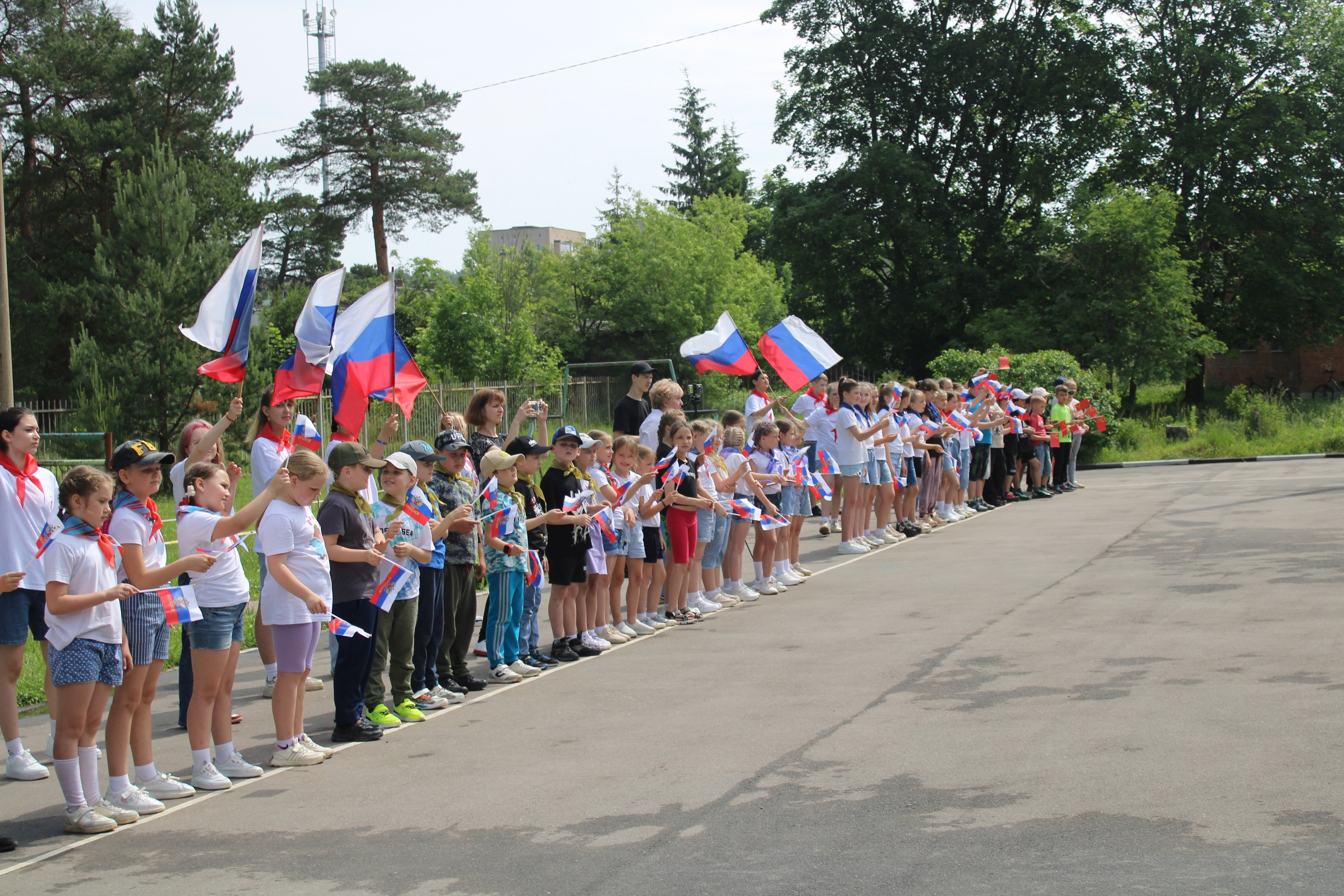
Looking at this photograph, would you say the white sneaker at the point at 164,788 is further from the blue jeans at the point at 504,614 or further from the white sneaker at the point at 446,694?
the blue jeans at the point at 504,614

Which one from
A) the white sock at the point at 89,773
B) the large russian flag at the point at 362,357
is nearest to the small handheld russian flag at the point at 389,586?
the white sock at the point at 89,773

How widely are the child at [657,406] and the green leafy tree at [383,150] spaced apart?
118ft

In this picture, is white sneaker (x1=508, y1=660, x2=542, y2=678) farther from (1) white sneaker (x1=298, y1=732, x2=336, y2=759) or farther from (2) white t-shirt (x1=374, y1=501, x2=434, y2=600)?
(1) white sneaker (x1=298, y1=732, x2=336, y2=759)

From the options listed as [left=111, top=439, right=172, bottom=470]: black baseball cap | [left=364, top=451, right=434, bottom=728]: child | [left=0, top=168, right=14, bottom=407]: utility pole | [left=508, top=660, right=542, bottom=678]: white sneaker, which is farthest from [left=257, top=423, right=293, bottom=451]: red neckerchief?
[left=0, top=168, right=14, bottom=407]: utility pole

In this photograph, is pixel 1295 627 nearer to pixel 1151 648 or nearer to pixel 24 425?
Answer: pixel 1151 648

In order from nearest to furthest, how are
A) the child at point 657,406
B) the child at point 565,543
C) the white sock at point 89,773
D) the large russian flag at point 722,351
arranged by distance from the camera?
1. the white sock at point 89,773
2. the child at point 565,543
3. the child at point 657,406
4. the large russian flag at point 722,351

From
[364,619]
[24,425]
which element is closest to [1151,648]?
[364,619]

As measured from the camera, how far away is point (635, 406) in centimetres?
1164

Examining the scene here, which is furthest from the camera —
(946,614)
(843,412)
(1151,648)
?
(843,412)

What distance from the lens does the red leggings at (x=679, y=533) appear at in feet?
34.0

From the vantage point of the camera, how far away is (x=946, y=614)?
10.0 m

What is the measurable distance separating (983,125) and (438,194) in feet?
67.8

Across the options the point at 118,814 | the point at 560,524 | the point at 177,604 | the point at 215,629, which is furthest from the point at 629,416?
the point at 118,814

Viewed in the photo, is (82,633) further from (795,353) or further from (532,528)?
(795,353)
